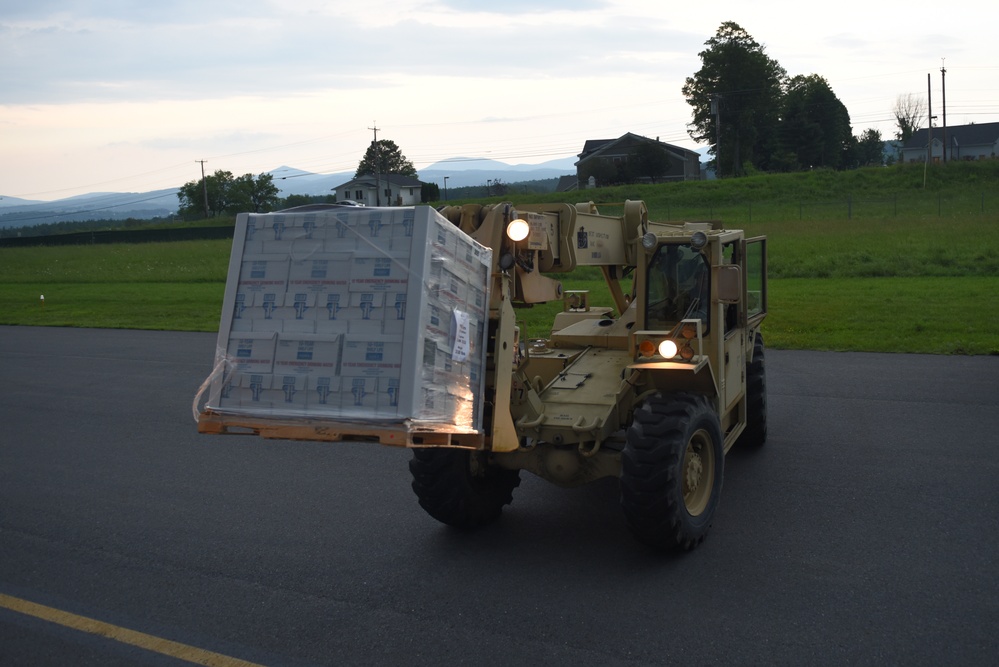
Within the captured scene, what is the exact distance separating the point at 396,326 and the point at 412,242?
53 centimetres

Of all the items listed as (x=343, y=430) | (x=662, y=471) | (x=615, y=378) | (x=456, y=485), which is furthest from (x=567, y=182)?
(x=343, y=430)

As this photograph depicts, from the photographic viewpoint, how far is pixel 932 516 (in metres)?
7.31

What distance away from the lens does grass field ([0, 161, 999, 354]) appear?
1752cm

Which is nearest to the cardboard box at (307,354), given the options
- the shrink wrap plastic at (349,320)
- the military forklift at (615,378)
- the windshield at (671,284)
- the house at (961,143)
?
the shrink wrap plastic at (349,320)

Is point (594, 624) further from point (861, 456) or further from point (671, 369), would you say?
point (861, 456)

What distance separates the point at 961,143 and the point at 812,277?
237 ft

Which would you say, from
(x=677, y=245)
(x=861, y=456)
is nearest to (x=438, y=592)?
(x=677, y=245)

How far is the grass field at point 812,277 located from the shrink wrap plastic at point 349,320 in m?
8.33

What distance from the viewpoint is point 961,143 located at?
8756 cm

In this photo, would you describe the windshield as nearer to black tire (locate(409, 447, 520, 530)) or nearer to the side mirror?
the side mirror

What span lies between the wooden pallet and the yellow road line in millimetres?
1333

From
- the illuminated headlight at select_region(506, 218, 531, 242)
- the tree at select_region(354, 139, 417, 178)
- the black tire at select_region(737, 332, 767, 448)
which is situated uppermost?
the tree at select_region(354, 139, 417, 178)

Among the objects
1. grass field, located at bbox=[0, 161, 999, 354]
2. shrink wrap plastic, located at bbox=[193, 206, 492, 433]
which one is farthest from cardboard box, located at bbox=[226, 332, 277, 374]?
grass field, located at bbox=[0, 161, 999, 354]

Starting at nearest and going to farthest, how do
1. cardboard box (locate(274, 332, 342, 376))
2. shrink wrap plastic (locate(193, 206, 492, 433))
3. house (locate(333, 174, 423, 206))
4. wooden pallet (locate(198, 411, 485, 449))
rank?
wooden pallet (locate(198, 411, 485, 449))
shrink wrap plastic (locate(193, 206, 492, 433))
cardboard box (locate(274, 332, 342, 376))
house (locate(333, 174, 423, 206))
